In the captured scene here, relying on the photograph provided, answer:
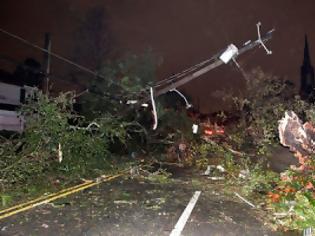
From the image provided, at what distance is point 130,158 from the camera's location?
17781 millimetres

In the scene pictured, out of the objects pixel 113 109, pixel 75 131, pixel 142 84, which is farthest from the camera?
pixel 142 84

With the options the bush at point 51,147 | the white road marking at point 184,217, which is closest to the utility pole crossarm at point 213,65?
the bush at point 51,147

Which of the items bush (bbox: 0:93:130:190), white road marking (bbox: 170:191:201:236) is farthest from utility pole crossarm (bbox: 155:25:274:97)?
white road marking (bbox: 170:191:201:236)

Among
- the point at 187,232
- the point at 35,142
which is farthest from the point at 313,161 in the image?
the point at 35,142

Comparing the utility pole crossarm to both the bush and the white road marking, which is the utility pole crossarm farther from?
the white road marking

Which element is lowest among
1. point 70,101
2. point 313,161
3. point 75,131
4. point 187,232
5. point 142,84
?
point 187,232

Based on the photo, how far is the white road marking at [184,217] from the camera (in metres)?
6.34

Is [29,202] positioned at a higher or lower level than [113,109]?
lower

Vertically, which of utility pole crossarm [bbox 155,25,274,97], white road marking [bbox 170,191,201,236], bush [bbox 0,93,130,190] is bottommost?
white road marking [bbox 170,191,201,236]

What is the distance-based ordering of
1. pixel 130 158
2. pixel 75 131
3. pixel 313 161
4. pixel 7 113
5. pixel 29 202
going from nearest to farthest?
pixel 29 202 < pixel 313 161 < pixel 75 131 < pixel 130 158 < pixel 7 113

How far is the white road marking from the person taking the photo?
634cm

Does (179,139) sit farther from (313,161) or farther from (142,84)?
(313,161)

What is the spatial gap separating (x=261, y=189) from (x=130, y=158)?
8.62 meters

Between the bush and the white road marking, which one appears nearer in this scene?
the white road marking
